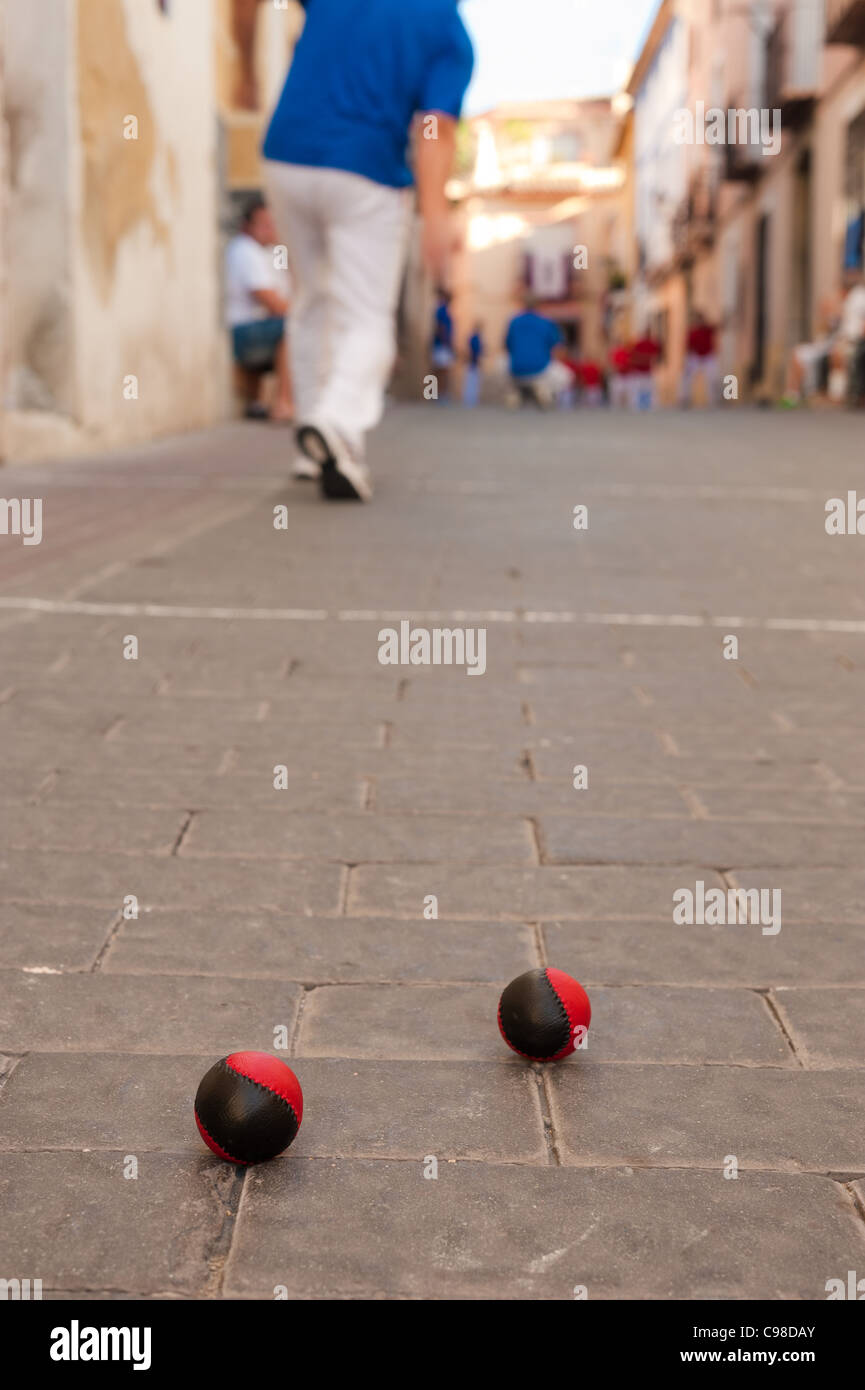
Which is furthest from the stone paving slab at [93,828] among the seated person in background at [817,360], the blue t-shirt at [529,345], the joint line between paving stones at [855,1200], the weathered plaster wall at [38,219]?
the blue t-shirt at [529,345]

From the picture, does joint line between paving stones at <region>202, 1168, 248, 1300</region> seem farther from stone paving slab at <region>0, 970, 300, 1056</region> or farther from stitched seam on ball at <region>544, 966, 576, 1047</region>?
stitched seam on ball at <region>544, 966, 576, 1047</region>

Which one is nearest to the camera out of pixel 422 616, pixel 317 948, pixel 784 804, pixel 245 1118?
pixel 245 1118

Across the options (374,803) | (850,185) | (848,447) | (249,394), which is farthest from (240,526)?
(850,185)

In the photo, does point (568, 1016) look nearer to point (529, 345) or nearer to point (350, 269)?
point (350, 269)

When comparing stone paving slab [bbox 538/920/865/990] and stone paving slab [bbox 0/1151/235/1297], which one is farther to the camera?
stone paving slab [bbox 538/920/865/990]

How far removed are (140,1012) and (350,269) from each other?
5.60m

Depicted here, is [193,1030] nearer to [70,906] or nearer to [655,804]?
[70,906]

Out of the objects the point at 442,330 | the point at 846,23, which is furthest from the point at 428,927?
the point at 442,330

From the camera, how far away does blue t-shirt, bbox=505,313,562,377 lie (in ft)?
83.1

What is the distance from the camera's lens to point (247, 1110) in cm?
167

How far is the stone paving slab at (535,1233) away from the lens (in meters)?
1.50

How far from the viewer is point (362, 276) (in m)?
7.25

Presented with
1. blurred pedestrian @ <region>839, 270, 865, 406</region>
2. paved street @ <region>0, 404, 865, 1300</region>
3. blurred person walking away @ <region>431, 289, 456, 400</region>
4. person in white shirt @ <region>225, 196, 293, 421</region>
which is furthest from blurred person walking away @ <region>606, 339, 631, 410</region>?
paved street @ <region>0, 404, 865, 1300</region>

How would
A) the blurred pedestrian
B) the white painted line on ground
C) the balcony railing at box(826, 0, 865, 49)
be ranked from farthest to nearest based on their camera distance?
the blurred pedestrian < the balcony railing at box(826, 0, 865, 49) < the white painted line on ground
